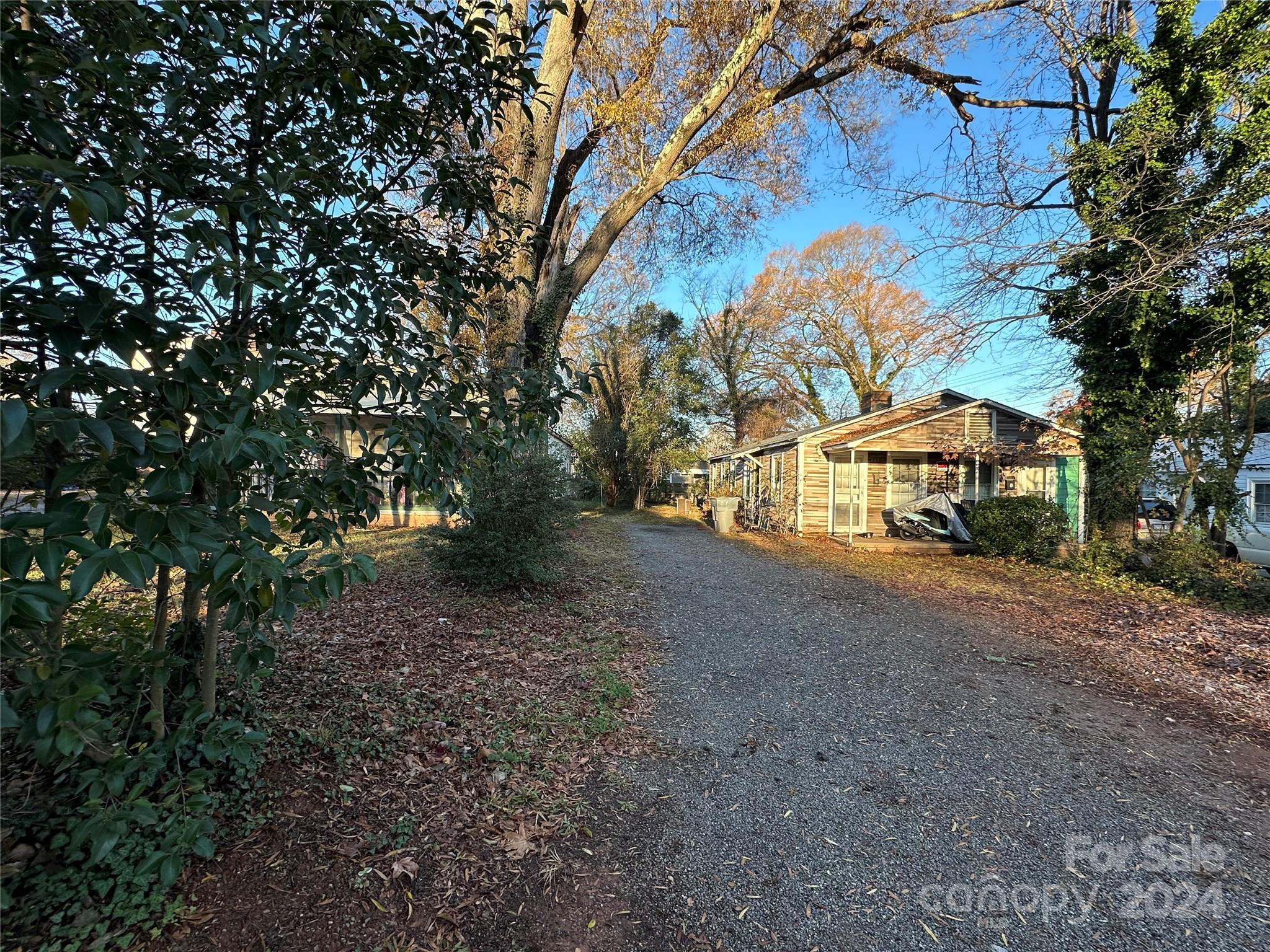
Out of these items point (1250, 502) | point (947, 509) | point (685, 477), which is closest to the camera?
point (1250, 502)

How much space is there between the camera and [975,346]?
9133 mm

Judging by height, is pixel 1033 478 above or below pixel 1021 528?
above

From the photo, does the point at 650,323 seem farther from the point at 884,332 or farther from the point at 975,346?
the point at 975,346

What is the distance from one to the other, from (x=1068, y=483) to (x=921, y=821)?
47.7 ft

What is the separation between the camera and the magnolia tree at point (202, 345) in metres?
1.11

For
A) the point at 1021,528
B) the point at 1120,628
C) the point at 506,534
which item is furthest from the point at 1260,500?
the point at 506,534

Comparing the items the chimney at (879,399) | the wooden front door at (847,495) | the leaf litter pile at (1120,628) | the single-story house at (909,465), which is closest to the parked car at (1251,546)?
the leaf litter pile at (1120,628)

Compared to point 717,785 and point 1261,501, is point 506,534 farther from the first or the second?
point 1261,501

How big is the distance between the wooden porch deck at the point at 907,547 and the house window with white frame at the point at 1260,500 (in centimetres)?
574

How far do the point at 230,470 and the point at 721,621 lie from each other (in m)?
5.26

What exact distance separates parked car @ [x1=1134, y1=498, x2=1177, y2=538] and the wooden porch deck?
284 centimetres

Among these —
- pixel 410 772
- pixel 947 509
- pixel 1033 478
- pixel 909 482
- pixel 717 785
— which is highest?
pixel 1033 478

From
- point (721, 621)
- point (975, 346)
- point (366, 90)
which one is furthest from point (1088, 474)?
point (366, 90)

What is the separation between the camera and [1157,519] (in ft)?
34.2
